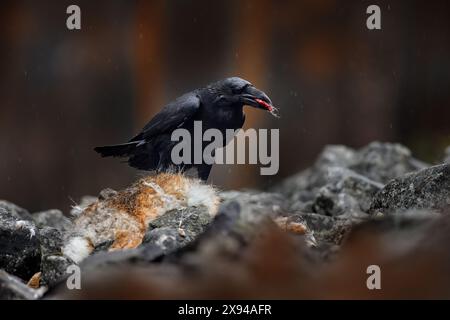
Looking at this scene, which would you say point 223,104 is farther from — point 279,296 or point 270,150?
point 270,150

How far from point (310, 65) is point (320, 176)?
2.81 metres

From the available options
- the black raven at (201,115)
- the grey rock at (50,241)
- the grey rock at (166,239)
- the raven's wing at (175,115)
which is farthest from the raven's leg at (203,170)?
the grey rock at (166,239)

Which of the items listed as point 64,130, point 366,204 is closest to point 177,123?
point 366,204

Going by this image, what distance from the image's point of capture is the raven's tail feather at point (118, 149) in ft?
19.7

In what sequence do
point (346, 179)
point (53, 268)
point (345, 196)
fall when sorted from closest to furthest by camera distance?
1. point (53, 268)
2. point (345, 196)
3. point (346, 179)

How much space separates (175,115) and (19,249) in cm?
180

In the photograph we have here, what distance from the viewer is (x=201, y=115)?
5859mm

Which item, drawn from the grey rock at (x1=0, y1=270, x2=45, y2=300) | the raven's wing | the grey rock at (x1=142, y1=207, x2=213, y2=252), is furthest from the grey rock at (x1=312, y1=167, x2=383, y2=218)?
the grey rock at (x1=0, y1=270, x2=45, y2=300)

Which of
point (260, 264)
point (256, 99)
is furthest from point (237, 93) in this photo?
point (260, 264)

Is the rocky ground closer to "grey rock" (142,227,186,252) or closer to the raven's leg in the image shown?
"grey rock" (142,227,186,252)

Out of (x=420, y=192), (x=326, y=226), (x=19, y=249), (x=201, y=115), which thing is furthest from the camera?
(x=201, y=115)

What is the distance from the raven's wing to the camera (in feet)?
18.9

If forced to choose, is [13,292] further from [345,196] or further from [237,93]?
[345,196]
